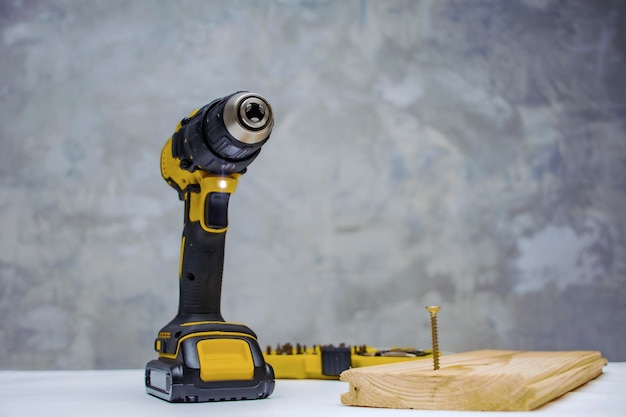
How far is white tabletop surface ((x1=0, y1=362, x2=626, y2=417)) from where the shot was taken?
1.41 meters

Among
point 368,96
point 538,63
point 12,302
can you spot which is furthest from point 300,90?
point 12,302

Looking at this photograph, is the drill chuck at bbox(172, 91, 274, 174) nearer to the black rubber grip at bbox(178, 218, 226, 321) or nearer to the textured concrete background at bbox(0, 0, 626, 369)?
the black rubber grip at bbox(178, 218, 226, 321)

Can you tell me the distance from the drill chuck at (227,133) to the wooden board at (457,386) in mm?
616

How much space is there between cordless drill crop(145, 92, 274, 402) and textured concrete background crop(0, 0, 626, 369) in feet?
4.60

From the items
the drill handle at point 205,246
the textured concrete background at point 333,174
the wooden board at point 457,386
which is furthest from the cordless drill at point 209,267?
the textured concrete background at point 333,174

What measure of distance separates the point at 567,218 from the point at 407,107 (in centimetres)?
99

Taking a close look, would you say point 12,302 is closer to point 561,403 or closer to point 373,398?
point 373,398

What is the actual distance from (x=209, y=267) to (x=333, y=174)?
1.62m

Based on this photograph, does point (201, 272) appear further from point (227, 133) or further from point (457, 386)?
point (457, 386)

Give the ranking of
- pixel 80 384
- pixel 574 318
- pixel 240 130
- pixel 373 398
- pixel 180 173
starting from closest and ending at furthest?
pixel 373 398, pixel 240 130, pixel 180 173, pixel 80 384, pixel 574 318

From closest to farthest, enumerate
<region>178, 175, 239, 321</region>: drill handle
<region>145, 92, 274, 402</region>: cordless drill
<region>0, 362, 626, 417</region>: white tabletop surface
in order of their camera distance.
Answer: <region>0, 362, 626, 417</region>: white tabletop surface → <region>145, 92, 274, 402</region>: cordless drill → <region>178, 175, 239, 321</region>: drill handle

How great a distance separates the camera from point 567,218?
11.1 ft

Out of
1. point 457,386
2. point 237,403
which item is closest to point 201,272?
point 237,403

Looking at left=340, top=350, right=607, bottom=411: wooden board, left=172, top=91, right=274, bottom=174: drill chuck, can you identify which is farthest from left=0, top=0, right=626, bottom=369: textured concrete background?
left=340, top=350, right=607, bottom=411: wooden board
